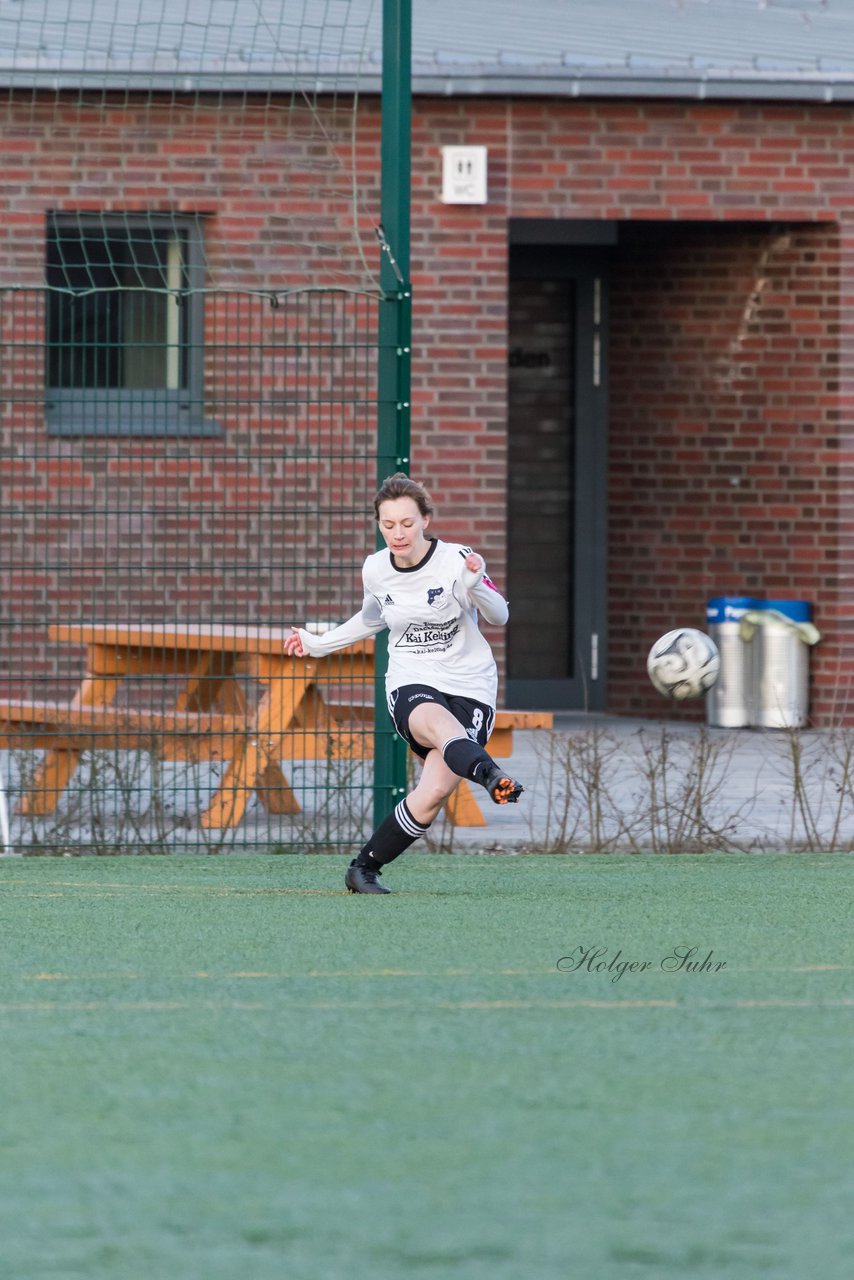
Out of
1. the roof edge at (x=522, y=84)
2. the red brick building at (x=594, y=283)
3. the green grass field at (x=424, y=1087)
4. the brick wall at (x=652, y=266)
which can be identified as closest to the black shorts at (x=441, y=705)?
the green grass field at (x=424, y=1087)

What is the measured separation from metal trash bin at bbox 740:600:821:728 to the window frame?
14.0 feet

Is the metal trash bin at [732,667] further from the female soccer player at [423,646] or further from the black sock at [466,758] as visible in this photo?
the black sock at [466,758]

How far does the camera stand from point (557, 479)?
51.1ft

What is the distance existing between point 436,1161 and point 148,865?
448 centimetres

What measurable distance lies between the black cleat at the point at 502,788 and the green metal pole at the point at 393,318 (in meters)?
1.91

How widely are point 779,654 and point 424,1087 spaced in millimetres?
10020

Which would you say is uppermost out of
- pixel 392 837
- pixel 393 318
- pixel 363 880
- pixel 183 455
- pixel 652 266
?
pixel 652 266

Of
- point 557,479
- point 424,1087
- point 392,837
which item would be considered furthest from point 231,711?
point 557,479

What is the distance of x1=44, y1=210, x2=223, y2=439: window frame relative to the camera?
28.6 ft

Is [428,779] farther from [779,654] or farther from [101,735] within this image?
[779,654]

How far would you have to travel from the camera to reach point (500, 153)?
44.6 ft

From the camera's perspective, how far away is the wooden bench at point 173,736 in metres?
8.81
